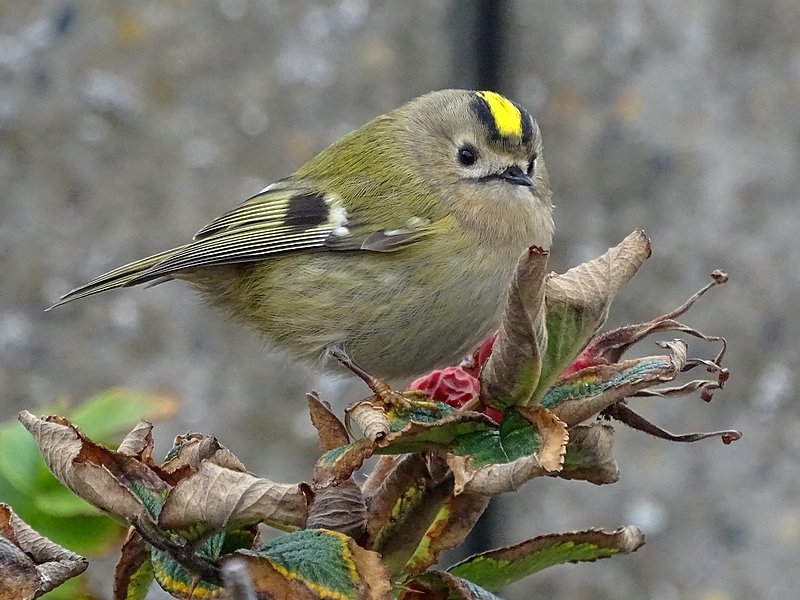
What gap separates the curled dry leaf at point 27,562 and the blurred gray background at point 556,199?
1.90m

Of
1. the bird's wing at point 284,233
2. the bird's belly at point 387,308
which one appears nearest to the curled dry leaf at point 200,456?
the bird's belly at point 387,308

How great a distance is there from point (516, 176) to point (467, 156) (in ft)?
0.37

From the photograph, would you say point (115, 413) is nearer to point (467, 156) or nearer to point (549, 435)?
point (549, 435)

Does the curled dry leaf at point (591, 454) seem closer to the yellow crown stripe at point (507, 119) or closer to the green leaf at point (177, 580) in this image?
the green leaf at point (177, 580)

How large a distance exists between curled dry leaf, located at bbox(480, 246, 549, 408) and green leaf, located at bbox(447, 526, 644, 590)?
0.48 ft

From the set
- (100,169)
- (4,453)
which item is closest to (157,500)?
(4,453)

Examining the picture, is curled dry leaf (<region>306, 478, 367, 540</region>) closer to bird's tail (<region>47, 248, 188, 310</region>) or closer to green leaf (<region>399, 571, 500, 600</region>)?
green leaf (<region>399, 571, 500, 600</region>)

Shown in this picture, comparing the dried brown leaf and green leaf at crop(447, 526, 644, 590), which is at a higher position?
the dried brown leaf

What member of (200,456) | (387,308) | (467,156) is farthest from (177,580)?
(467,156)

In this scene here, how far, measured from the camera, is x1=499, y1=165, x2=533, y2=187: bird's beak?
71.6 inches

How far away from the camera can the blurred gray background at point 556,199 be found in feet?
8.70

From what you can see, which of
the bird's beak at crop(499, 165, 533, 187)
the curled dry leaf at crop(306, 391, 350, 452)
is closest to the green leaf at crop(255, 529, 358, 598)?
the curled dry leaf at crop(306, 391, 350, 452)

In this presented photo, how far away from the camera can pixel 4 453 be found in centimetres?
113

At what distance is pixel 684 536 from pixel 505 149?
1.33 metres
